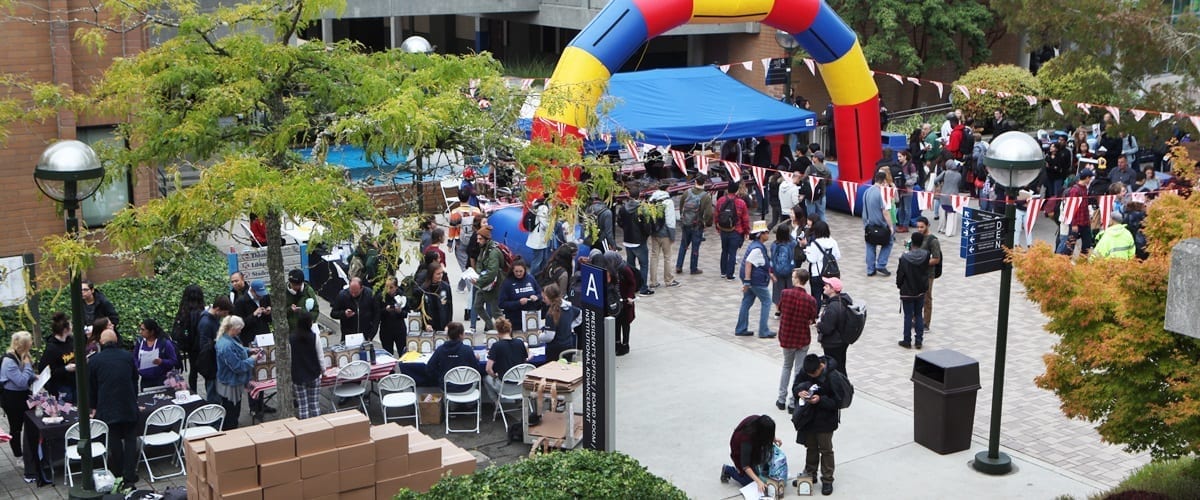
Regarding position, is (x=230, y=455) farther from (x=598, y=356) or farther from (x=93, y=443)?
(x=598, y=356)

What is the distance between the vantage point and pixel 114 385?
11.6 metres

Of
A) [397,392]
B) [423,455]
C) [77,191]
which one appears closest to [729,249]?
[397,392]

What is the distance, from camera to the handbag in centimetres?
1966

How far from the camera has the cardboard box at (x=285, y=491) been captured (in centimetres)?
997

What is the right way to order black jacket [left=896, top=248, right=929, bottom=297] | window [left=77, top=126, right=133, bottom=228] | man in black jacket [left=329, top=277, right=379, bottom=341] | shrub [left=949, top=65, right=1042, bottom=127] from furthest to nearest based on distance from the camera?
1. shrub [left=949, top=65, right=1042, bottom=127]
2. window [left=77, top=126, right=133, bottom=228]
3. black jacket [left=896, top=248, right=929, bottom=297]
4. man in black jacket [left=329, top=277, right=379, bottom=341]

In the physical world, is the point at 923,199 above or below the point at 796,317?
above

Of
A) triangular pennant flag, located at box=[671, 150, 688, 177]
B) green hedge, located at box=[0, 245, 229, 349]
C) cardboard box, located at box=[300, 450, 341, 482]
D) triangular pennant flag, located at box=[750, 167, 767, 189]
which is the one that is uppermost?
triangular pennant flag, located at box=[671, 150, 688, 177]

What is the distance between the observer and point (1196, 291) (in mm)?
7520

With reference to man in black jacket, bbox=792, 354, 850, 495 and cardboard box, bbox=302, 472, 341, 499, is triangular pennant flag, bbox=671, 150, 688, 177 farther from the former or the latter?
cardboard box, bbox=302, 472, 341, 499

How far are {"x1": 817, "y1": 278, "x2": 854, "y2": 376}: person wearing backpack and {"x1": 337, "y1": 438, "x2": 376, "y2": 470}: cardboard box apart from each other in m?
5.18

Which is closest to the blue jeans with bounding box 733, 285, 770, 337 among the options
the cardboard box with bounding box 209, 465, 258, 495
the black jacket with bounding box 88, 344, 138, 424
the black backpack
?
the black backpack

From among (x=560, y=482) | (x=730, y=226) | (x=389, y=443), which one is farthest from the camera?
(x=730, y=226)

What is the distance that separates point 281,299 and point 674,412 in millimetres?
4646

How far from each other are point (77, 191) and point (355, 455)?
304 cm
